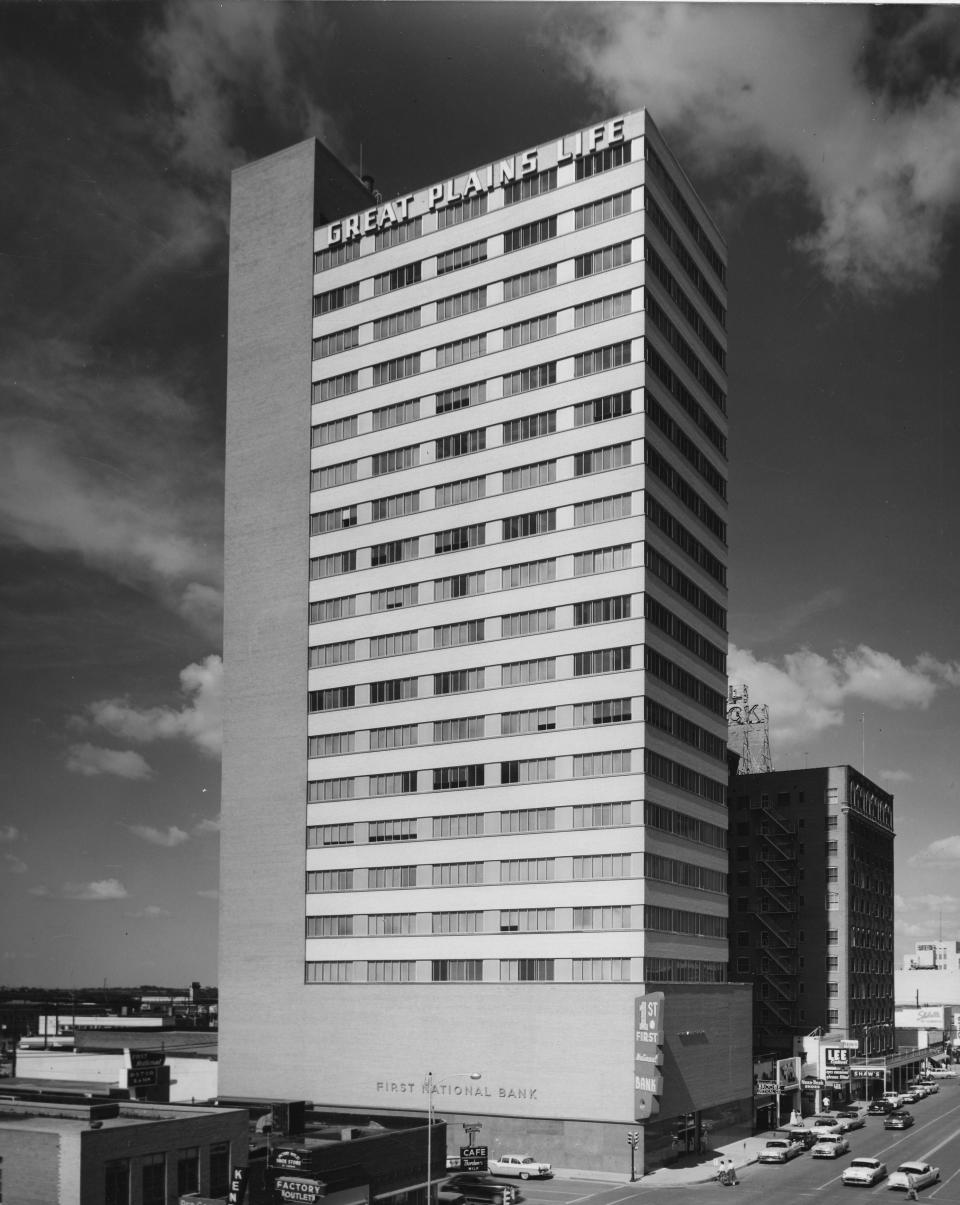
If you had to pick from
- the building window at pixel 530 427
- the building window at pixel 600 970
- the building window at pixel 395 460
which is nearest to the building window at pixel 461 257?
the building window at pixel 530 427

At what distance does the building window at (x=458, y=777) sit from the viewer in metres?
111

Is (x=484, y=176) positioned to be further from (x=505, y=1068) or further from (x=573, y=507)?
(x=505, y=1068)

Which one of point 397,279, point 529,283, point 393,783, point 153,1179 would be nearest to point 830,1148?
point 393,783

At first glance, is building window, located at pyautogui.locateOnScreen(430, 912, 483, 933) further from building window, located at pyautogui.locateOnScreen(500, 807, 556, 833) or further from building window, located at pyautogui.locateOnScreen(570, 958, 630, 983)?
building window, located at pyautogui.locateOnScreen(570, 958, 630, 983)

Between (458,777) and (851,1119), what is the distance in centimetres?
5379

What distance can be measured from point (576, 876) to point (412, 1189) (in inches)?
1244

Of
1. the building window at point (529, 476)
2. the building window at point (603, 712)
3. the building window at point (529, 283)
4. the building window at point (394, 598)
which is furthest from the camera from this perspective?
the building window at point (394, 598)

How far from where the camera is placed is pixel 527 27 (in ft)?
242

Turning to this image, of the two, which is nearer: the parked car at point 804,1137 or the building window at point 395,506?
the parked car at point 804,1137

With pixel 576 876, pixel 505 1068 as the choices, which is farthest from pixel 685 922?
pixel 505 1068

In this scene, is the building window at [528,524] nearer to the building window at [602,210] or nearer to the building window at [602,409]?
the building window at [602,409]

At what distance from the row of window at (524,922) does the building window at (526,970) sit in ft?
7.42

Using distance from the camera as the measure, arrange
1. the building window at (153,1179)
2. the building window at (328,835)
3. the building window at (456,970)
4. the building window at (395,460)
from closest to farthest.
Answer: the building window at (153,1179), the building window at (456,970), the building window at (328,835), the building window at (395,460)

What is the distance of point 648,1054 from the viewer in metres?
98.5
